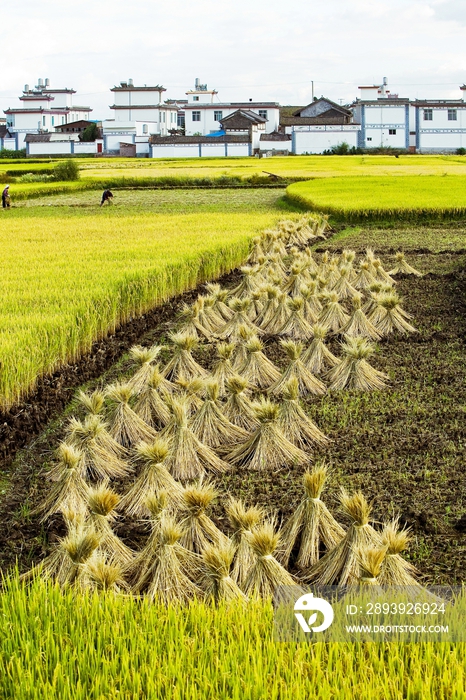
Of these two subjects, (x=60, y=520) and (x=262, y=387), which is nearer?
(x=60, y=520)

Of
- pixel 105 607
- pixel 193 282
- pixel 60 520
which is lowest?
pixel 60 520

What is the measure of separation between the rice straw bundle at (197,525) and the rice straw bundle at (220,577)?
0.48 metres

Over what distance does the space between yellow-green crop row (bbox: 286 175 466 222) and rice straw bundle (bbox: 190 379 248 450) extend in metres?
16.2

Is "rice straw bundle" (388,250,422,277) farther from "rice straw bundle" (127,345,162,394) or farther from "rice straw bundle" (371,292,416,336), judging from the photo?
"rice straw bundle" (127,345,162,394)

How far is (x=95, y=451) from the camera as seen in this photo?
16.8 feet

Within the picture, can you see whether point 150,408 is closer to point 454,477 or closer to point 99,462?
point 99,462

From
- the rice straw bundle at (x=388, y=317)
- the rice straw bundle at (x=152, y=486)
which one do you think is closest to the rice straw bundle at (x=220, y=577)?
the rice straw bundle at (x=152, y=486)

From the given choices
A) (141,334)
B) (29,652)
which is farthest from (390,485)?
(141,334)

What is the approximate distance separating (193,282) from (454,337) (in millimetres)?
4626

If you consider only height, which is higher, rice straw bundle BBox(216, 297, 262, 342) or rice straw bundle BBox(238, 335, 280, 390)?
rice straw bundle BBox(216, 297, 262, 342)

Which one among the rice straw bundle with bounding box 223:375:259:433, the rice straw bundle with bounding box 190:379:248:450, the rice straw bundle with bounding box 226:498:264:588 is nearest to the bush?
the rice straw bundle with bounding box 223:375:259:433

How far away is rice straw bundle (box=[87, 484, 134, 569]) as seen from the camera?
3674 mm

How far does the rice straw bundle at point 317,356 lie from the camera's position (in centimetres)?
736

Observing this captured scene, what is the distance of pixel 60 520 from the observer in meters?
4.53
